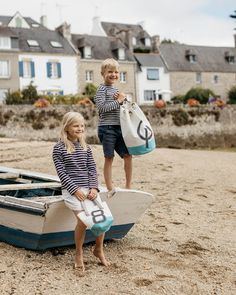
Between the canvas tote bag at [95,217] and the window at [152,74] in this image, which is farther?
the window at [152,74]

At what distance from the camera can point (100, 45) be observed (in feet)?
140

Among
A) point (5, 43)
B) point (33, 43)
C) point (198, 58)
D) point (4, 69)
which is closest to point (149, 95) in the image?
point (198, 58)

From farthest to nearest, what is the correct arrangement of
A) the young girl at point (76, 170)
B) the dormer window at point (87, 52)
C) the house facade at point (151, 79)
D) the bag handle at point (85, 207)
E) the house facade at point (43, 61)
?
the house facade at point (151, 79) < the dormer window at point (87, 52) < the house facade at point (43, 61) < the young girl at point (76, 170) < the bag handle at point (85, 207)

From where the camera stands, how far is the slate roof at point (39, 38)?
36.8 meters

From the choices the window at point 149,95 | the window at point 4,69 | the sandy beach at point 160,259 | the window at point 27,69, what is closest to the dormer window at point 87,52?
the window at point 27,69

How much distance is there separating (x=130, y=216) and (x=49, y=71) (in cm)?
3404

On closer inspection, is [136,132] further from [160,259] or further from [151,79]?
[151,79]

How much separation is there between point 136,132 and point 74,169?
1061 millimetres

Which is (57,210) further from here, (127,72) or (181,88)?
(181,88)

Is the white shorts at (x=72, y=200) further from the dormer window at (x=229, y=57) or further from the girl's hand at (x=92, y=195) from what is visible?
the dormer window at (x=229, y=57)

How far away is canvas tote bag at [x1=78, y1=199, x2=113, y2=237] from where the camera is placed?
4.00 metres

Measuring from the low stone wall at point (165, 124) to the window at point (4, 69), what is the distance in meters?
11.4

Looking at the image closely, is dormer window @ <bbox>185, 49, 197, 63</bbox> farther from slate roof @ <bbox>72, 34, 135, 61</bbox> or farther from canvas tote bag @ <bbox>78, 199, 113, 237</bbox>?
canvas tote bag @ <bbox>78, 199, 113, 237</bbox>

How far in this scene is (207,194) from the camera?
7.95 metres
